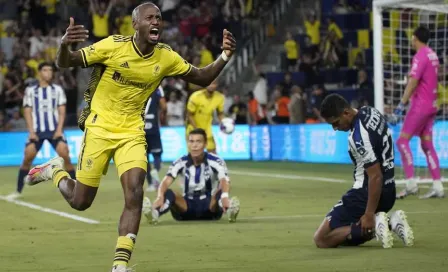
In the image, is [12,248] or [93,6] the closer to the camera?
[12,248]

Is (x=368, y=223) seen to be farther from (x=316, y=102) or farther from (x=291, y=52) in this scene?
(x=291, y=52)

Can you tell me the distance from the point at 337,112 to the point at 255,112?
21.5 meters

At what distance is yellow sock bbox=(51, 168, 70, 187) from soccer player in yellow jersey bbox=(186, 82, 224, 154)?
931cm

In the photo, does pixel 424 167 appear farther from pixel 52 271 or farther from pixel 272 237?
pixel 52 271

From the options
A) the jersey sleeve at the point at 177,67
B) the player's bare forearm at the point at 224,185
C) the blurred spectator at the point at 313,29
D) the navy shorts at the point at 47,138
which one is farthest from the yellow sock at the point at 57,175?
the blurred spectator at the point at 313,29

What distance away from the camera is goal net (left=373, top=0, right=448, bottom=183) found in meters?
19.0

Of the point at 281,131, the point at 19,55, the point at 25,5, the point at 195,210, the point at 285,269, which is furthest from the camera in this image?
the point at 25,5


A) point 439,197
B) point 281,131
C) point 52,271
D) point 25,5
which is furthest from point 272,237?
point 25,5

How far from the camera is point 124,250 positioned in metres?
8.52

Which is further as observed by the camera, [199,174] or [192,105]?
[192,105]

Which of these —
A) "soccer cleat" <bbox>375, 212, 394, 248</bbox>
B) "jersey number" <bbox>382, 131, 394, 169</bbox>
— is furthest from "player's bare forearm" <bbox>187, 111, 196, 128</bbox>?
"soccer cleat" <bbox>375, 212, 394, 248</bbox>

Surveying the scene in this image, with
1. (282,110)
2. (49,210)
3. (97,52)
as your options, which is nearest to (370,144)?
(97,52)

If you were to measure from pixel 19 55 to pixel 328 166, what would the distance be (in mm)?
10735

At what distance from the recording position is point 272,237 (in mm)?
11484
